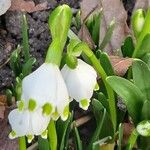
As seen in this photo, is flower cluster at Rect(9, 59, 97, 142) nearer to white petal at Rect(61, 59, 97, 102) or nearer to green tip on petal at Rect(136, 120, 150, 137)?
white petal at Rect(61, 59, 97, 102)

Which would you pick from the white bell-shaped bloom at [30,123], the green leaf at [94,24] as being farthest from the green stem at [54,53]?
the green leaf at [94,24]

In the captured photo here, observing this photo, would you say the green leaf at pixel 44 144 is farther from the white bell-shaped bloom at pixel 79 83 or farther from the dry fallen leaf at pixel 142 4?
the dry fallen leaf at pixel 142 4

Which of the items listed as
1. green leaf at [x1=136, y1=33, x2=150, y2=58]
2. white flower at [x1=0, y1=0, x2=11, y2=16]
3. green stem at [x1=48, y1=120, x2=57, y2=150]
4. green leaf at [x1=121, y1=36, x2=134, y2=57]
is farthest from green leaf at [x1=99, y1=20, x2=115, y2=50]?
green stem at [x1=48, y1=120, x2=57, y2=150]

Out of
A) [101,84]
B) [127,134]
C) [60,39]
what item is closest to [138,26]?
[101,84]

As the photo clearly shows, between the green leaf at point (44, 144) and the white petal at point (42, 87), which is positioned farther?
the green leaf at point (44, 144)

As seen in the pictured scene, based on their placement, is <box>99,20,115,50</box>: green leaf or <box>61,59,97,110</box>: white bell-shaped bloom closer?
<box>61,59,97,110</box>: white bell-shaped bloom

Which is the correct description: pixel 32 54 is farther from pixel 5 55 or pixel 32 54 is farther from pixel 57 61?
pixel 57 61

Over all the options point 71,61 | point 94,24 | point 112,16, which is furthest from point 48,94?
point 112,16

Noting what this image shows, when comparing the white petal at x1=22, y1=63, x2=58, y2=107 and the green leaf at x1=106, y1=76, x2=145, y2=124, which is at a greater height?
the white petal at x1=22, y1=63, x2=58, y2=107
